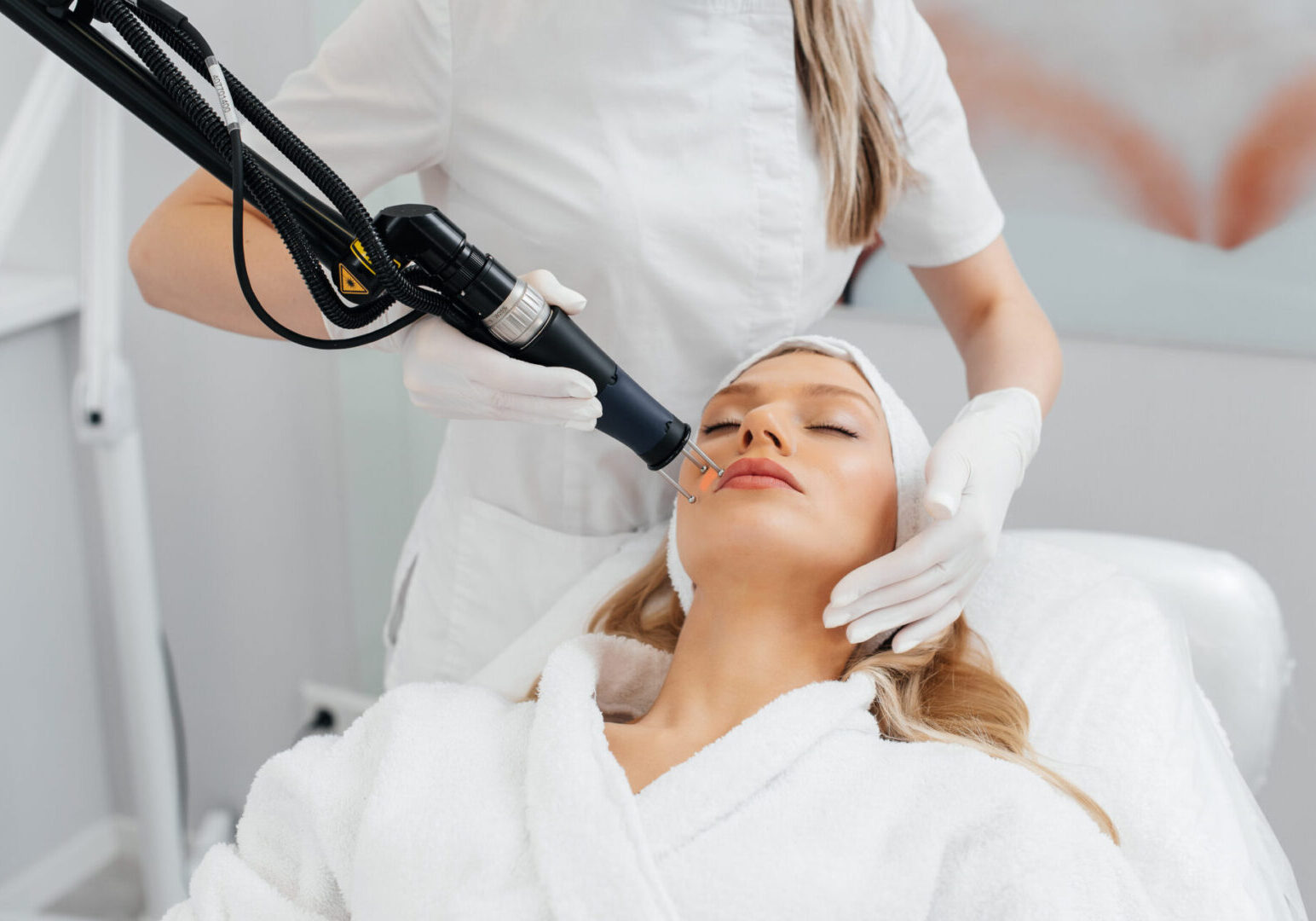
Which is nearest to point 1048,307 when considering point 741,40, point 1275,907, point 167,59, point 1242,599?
point 1242,599

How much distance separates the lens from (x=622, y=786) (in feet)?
2.77

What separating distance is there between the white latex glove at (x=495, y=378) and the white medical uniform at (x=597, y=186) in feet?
0.64

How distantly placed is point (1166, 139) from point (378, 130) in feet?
3.60

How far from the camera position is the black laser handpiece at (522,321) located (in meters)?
0.71

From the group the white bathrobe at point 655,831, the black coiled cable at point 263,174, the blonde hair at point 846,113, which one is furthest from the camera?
the blonde hair at point 846,113

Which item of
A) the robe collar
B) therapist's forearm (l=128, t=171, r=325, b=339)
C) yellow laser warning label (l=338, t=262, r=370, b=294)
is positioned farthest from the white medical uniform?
yellow laser warning label (l=338, t=262, r=370, b=294)

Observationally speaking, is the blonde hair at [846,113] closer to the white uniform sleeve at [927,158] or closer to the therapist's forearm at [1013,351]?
the white uniform sleeve at [927,158]

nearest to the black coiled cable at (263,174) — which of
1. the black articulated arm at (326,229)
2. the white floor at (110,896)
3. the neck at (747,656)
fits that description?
the black articulated arm at (326,229)

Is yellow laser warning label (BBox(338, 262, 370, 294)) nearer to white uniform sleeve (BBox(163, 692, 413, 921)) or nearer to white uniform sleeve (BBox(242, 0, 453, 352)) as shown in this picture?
white uniform sleeve (BBox(242, 0, 453, 352))

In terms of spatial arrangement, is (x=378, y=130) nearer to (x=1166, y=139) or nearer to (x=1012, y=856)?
(x=1012, y=856)

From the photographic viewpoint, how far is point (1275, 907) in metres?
0.99

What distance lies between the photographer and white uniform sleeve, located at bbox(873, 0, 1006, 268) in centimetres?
114

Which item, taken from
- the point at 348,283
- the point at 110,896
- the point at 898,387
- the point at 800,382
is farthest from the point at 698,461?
the point at 110,896

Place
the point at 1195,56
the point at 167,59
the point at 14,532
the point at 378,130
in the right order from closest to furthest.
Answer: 1. the point at 167,59
2. the point at 378,130
3. the point at 1195,56
4. the point at 14,532
